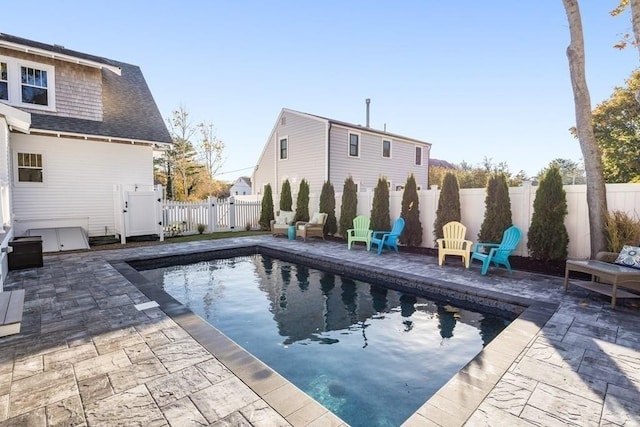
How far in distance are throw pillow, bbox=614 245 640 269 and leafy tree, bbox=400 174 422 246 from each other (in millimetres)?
4648

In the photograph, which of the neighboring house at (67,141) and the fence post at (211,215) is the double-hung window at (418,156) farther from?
the neighboring house at (67,141)

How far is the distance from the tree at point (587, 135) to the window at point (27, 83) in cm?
1312

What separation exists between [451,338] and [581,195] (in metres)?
4.89

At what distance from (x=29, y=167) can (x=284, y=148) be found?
1045 cm

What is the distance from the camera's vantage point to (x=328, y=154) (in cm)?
1480

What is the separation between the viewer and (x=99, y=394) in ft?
7.62

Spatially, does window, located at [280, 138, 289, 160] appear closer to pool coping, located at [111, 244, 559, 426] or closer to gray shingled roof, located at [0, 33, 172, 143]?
gray shingled roof, located at [0, 33, 172, 143]

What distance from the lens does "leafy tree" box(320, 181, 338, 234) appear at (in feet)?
38.6

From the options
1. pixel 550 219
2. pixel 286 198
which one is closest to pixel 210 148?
pixel 286 198

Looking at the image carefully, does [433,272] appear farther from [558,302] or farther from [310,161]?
[310,161]

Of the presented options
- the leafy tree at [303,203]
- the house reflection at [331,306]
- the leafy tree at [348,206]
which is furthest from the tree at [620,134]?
the house reflection at [331,306]

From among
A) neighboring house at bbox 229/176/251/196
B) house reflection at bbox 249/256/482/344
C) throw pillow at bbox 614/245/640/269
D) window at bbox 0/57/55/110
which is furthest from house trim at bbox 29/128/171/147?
neighboring house at bbox 229/176/251/196

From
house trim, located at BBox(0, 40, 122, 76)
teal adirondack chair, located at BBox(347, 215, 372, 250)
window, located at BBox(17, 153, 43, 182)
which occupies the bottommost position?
teal adirondack chair, located at BBox(347, 215, 372, 250)

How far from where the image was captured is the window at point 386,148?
17.6 meters
